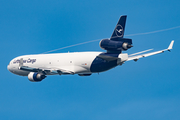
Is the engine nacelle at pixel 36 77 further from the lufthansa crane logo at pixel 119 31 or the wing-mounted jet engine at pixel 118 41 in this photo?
the lufthansa crane logo at pixel 119 31

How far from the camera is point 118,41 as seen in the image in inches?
1909

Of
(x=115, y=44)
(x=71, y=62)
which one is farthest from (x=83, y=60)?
(x=115, y=44)

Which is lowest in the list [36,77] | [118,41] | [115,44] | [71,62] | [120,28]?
[36,77]

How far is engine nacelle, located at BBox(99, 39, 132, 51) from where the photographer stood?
48031 mm

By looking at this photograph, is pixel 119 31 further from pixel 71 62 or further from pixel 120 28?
pixel 71 62

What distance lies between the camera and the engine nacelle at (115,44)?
48.0 metres

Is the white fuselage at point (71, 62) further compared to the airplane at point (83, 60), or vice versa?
the white fuselage at point (71, 62)

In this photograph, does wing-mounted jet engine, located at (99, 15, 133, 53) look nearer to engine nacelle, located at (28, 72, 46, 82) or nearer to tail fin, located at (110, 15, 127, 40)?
tail fin, located at (110, 15, 127, 40)

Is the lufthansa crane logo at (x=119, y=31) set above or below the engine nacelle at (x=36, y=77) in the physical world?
above

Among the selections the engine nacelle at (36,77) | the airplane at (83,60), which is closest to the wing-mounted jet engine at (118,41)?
the airplane at (83,60)

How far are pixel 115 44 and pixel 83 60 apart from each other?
788 centimetres

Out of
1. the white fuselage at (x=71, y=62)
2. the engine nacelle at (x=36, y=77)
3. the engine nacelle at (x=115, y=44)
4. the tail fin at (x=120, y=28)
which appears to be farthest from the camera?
the engine nacelle at (x=36, y=77)

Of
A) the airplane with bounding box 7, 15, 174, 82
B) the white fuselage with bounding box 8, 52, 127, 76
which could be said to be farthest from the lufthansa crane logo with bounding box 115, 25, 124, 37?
the white fuselage with bounding box 8, 52, 127, 76

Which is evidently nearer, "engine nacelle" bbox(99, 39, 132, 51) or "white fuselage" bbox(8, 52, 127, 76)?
"engine nacelle" bbox(99, 39, 132, 51)
